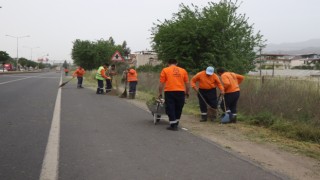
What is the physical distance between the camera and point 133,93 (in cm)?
2078

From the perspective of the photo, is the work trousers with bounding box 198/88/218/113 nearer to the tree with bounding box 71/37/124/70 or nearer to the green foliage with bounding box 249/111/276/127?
the green foliage with bounding box 249/111/276/127

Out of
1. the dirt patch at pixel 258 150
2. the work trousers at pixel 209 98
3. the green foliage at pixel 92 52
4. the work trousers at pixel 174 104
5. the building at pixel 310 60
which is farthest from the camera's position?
the building at pixel 310 60

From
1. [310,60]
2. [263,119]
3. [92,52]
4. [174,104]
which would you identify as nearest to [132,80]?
[263,119]

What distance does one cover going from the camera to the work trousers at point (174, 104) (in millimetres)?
10773

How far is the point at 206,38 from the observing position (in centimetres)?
2453

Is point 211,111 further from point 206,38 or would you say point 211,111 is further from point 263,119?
point 206,38

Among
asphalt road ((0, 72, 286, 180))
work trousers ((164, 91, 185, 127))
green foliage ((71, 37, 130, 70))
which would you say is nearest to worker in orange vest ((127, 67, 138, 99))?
asphalt road ((0, 72, 286, 180))

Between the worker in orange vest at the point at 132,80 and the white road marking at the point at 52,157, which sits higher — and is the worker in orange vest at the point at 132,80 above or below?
above

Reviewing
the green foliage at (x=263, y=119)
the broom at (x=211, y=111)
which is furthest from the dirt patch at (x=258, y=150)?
the green foliage at (x=263, y=119)

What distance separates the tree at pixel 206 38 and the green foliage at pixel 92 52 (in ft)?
89.0

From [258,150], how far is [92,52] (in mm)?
46437

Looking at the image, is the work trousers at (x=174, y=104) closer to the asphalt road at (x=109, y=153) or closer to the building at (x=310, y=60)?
the asphalt road at (x=109, y=153)

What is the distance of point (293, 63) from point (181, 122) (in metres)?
118

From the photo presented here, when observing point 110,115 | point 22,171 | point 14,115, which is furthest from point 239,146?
point 14,115
